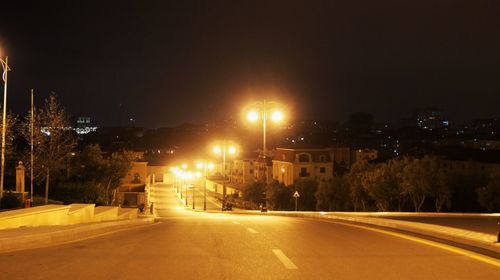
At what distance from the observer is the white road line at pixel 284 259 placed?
10.1m

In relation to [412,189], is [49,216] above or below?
above

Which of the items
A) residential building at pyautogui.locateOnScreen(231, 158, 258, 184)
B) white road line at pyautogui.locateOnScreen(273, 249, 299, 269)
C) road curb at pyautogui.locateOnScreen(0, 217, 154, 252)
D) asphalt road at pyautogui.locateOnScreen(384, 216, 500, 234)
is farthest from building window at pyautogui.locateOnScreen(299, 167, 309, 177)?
white road line at pyautogui.locateOnScreen(273, 249, 299, 269)

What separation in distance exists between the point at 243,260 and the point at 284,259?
80 centimetres

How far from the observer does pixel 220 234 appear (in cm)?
1564

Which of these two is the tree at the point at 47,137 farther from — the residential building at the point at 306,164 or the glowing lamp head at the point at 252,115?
the residential building at the point at 306,164

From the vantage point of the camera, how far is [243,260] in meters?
10.8

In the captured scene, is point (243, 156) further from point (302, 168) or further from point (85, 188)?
point (85, 188)

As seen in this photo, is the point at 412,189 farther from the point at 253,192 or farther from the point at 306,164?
the point at 306,164

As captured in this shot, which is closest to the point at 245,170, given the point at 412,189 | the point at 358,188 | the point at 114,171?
the point at 358,188

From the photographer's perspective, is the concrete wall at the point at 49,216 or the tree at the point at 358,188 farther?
the tree at the point at 358,188

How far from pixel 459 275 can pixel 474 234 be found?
5.84m

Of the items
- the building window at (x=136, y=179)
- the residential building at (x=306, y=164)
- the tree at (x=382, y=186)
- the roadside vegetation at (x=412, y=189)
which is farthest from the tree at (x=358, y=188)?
the building window at (x=136, y=179)

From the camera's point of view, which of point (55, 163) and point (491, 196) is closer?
point (55, 163)

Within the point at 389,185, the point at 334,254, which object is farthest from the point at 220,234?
the point at 389,185
